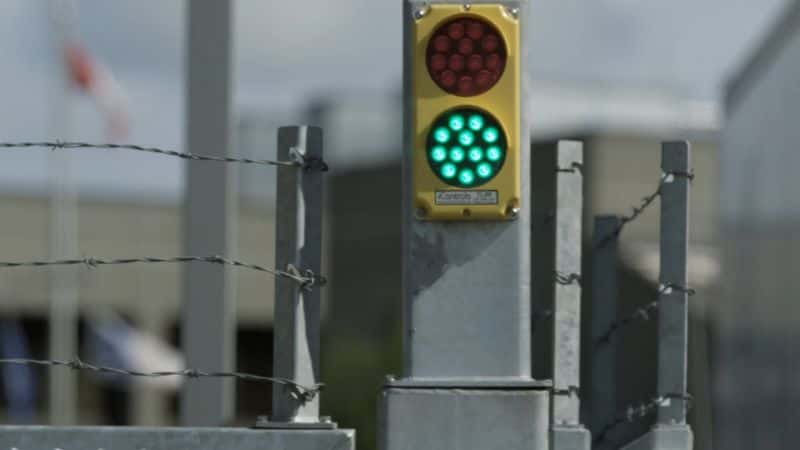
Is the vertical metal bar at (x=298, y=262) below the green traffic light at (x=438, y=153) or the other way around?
below

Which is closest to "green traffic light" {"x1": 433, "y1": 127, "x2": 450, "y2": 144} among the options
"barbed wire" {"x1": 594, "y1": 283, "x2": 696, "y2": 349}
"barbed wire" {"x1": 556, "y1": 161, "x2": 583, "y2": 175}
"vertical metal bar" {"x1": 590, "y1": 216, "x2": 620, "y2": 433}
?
"barbed wire" {"x1": 594, "y1": 283, "x2": 696, "y2": 349}

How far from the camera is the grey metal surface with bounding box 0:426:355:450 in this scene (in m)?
6.66

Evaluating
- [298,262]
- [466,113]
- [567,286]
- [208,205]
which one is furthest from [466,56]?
[208,205]

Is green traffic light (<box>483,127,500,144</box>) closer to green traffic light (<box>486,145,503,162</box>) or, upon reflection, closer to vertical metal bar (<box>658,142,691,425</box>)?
green traffic light (<box>486,145,503,162</box>)

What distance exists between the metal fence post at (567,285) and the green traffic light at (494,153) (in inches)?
56.6

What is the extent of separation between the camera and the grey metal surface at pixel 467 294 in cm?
681

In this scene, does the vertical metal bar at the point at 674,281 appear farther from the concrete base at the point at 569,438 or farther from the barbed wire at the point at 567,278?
the barbed wire at the point at 567,278

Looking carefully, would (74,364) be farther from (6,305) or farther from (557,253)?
(6,305)

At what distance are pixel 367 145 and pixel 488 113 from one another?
69.0m

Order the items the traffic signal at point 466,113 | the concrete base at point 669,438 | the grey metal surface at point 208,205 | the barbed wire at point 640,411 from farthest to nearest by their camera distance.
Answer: the grey metal surface at point 208,205 → the barbed wire at point 640,411 → the concrete base at point 669,438 → the traffic signal at point 466,113

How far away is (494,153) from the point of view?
6754 mm

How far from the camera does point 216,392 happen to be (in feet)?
39.4

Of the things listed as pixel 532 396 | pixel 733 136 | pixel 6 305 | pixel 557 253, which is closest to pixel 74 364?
pixel 532 396

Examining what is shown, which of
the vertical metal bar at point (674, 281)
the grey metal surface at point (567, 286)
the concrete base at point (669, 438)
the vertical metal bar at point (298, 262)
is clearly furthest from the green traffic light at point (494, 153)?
the grey metal surface at point (567, 286)
